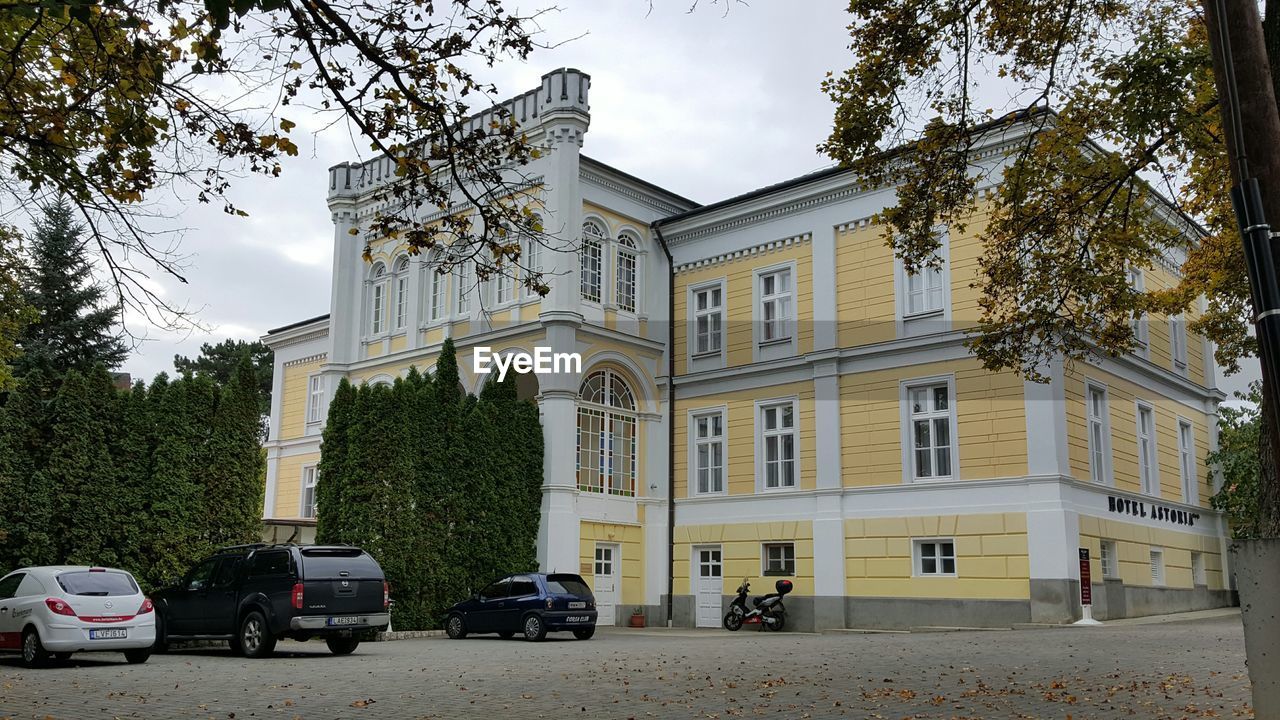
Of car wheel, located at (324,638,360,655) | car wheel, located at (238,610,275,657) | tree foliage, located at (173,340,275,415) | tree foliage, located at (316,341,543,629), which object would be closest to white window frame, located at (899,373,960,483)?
tree foliage, located at (316,341,543,629)

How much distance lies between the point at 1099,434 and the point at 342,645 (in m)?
18.7

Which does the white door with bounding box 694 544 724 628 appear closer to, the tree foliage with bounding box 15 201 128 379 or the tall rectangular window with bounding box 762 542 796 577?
the tall rectangular window with bounding box 762 542 796 577

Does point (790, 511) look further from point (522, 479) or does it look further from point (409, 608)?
point (409, 608)

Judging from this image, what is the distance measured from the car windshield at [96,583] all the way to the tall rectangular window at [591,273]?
52.8 feet

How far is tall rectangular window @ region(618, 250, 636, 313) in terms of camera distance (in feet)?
109

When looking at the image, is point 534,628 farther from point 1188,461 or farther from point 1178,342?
point 1178,342

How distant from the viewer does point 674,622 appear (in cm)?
3178

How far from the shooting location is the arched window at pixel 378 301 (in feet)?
118

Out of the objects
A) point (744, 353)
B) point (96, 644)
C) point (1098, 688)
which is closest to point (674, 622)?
point (744, 353)

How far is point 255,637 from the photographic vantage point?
19.3 meters

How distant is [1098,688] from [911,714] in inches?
131

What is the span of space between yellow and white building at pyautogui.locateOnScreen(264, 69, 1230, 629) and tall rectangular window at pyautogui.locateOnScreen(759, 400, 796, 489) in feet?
0.26

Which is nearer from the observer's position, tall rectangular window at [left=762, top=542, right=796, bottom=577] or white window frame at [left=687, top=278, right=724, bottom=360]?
tall rectangular window at [left=762, top=542, right=796, bottom=577]

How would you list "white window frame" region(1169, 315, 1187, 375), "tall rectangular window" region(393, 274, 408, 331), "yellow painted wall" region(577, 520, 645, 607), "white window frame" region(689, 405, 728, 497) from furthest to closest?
"tall rectangular window" region(393, 274, 408, 331), "white window frame" region(1169, 315, 1187, 375), "white window frame" region(689, 405, 728, 497), "yellow painted wall" region(577, 520, 645, 607)
